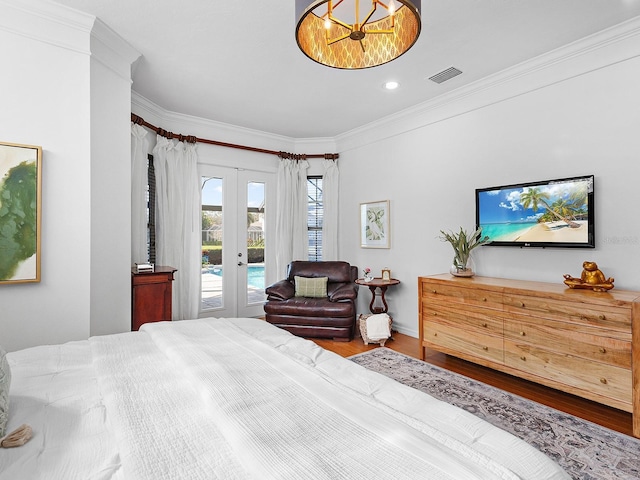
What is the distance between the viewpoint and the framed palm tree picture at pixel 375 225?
4.59 meters

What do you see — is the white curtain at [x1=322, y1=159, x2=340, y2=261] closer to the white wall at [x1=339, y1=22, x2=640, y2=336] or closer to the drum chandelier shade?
the white wall at [x1=339, y1=22, x2=640, y2=336]

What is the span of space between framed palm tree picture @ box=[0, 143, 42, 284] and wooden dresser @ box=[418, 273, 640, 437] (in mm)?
3185

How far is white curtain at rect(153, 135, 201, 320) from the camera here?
407 centimetres

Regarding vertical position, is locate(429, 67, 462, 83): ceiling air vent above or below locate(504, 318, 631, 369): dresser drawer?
above

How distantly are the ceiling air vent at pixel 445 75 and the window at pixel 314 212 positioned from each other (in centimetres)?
246

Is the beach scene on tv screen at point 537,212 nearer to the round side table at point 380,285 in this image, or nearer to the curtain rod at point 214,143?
the round side table at point 380,285

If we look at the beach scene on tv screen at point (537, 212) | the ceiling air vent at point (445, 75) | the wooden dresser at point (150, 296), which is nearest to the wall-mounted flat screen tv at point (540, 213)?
the beach scene on tv screen at point (537, 212)

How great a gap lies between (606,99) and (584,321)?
1760 mm

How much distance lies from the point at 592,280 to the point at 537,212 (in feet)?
2.45

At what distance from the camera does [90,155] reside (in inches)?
101

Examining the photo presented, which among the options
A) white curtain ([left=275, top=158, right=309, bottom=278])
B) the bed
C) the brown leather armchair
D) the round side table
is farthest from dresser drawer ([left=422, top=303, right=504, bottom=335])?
white curtain ([left=275, top=158, right=309, bottom=278])

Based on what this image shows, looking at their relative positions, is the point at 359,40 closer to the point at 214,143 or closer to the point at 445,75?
the point at 445,75

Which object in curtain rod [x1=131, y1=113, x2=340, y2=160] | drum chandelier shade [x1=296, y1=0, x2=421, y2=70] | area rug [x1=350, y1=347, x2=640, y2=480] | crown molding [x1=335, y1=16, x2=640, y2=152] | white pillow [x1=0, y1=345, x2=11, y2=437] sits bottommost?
area rug [x1=350, y1=347, x2=640, y2=480]

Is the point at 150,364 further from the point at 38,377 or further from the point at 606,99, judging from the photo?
the point at 606,99
